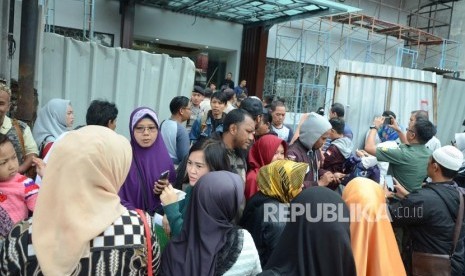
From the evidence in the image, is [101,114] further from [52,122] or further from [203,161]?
[203,161]

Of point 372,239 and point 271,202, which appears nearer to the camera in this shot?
point 372,239

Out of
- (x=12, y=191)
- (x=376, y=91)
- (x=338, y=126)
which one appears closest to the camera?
(x=12, y=191)

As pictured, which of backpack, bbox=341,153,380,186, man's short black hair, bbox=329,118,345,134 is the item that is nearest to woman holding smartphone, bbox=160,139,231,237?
backpack, bbox=341,153,380,186

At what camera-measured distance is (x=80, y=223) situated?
129 cm

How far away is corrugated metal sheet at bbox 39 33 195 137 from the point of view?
13.7 feet

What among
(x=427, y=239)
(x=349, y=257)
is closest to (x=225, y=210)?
(x=349, y=257)

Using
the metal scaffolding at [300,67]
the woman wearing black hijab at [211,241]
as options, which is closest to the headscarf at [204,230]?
the woman wearing black hijab at [211,241]

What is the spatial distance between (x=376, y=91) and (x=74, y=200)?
668cm

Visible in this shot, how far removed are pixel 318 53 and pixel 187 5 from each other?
4.71 meters

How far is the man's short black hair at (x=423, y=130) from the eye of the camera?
10.3 feet

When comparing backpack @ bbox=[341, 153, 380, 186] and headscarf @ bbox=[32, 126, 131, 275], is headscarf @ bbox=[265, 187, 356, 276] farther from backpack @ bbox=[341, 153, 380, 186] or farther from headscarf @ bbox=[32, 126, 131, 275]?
backpack @ bbox=[341, 153, 380, 186]

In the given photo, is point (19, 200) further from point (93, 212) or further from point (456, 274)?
point (456, 274)

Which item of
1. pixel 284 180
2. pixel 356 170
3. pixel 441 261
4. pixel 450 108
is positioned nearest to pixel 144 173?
pixel 284 180

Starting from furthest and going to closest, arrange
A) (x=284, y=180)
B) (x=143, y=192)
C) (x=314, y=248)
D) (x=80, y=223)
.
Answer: (x=143, y=192), (x=284, y=180), (x=314, y=248), (x=80, y=223)
